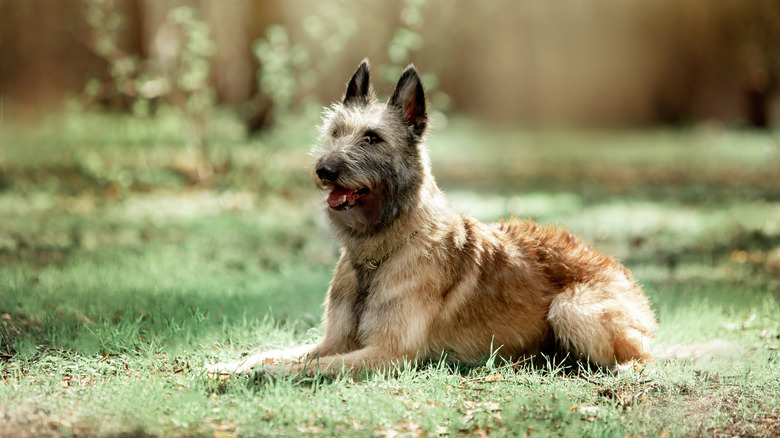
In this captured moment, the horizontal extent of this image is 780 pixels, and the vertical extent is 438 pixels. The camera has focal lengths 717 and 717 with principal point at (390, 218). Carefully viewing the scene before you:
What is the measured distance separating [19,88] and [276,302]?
1194cm

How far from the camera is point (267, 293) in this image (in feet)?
23.2

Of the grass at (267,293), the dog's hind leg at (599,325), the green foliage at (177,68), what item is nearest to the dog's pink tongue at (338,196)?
the grass at (267,293)

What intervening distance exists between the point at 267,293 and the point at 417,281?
7.99 ft

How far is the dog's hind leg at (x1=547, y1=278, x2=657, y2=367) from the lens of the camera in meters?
5.35

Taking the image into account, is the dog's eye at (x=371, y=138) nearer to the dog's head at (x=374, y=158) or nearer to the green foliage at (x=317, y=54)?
the dog's head at (x=374, y=158)

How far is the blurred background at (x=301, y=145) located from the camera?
23.5ft

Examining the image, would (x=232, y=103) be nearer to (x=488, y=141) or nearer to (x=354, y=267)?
(x=488, y=141)

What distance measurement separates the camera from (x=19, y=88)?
15734 millimetres

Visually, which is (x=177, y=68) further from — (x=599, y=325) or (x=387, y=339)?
(x=599, y=325)

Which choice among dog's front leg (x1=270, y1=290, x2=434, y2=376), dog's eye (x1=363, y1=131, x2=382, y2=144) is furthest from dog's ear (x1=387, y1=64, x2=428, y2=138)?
dog's front leg (x1=270, y1=290, x2=434, y2=376)

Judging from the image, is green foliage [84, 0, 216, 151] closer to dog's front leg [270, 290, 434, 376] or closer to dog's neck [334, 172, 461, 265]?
dog's neck [334, 172, 461, 265]

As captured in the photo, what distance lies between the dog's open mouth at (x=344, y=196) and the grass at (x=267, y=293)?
1186 mm

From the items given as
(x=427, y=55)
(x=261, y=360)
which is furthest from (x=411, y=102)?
(x=427, y=55)

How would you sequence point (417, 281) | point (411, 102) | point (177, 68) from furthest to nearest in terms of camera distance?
1. point (177, 68)
2. point (411, 102)
3. point (417, 281)
